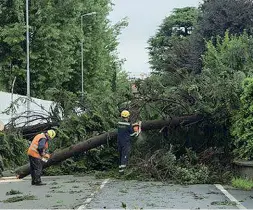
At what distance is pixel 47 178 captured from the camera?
14.1m

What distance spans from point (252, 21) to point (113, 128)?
17.6 meters

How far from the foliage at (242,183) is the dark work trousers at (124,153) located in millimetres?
Answer: 2989

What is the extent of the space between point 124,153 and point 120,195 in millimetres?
3306

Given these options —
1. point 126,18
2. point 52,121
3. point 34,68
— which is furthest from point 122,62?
point 52,121

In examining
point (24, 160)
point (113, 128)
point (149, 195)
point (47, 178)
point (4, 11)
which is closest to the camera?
point (149, 195)

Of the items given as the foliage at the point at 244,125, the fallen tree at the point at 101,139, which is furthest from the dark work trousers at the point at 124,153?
the foliage at the point at 244,125

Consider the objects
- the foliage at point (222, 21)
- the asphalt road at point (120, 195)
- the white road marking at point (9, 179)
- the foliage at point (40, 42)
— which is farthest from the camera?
the foliage at point (222, 21)

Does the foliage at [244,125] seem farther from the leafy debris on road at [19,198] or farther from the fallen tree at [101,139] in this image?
the leafy debris on road at [19,198]

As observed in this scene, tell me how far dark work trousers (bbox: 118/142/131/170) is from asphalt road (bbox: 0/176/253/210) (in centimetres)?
77

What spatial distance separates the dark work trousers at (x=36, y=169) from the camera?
12.8 m

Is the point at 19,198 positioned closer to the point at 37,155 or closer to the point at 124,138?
the point at 37,155

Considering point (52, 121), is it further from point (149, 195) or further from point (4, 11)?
point (4, 11)

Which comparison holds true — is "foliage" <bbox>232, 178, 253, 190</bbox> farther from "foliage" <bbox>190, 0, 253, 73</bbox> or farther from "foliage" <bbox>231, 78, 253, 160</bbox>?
"foliage" <bbox>190, 0, 253, 73</bbox>

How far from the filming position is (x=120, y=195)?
418 inches
